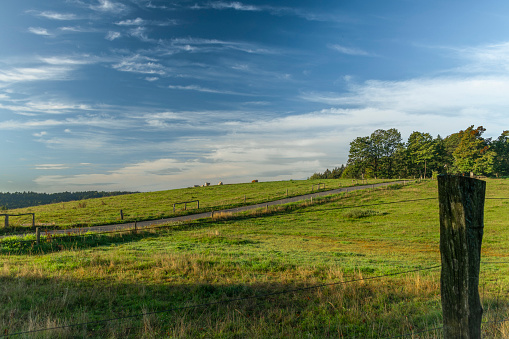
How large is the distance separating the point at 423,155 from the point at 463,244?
9741 cm

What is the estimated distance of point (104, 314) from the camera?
720 cm

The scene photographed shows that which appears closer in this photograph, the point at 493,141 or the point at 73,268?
the point at 73,268

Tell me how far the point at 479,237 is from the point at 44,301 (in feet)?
32.5

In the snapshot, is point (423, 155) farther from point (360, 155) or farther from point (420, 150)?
point (360, 155)

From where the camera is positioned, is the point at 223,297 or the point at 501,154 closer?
the point at 223,297

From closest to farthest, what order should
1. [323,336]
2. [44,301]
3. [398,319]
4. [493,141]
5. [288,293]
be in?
[323,336] → [398,319] → [44,301] → [288,293] → [493,141]

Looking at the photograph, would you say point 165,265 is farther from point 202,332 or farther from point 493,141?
point 493,141

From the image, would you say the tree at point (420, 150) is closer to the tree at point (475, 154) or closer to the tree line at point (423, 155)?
the tree line at point (423, 155)

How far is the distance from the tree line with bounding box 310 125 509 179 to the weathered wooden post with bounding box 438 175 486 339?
94.3 metres

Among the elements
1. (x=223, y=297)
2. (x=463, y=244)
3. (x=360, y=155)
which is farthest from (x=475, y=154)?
(x=463, y=244)

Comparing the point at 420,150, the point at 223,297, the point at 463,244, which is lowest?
the point at 223,297

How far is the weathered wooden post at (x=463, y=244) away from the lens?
336 cm

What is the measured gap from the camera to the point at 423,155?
8738 centimetres

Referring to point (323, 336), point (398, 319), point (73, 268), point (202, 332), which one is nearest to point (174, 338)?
point (202, 332)
